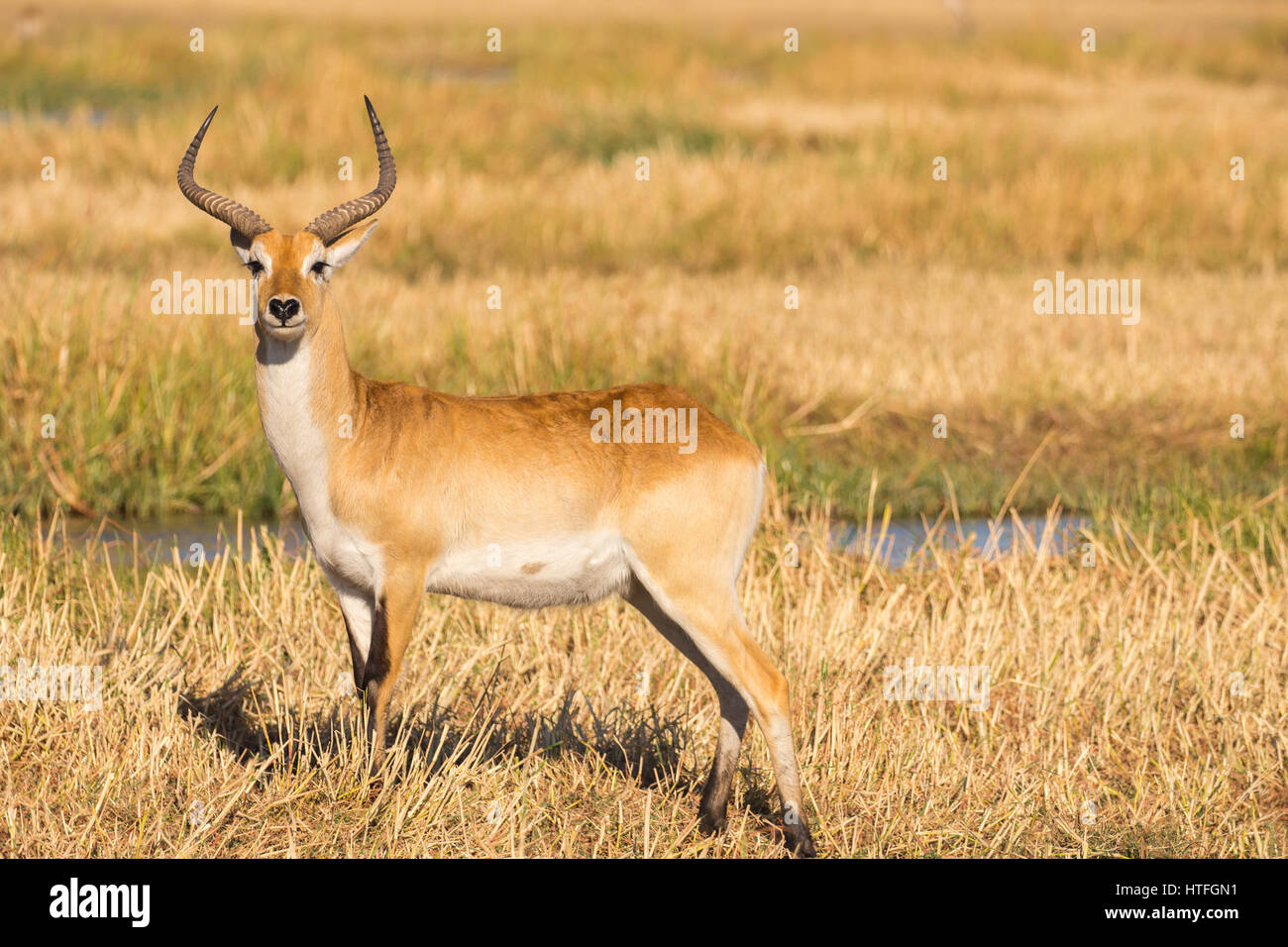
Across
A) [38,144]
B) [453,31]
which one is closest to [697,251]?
[38,144]

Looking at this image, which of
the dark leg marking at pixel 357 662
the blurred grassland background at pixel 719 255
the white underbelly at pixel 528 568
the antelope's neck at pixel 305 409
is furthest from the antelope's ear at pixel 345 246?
the blurred grassland background at pixel 719 255

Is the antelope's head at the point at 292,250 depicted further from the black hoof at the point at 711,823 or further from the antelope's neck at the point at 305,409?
the black hoof at the point at 711,823

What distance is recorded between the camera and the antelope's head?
4.68 metres

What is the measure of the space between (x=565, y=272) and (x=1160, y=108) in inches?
504

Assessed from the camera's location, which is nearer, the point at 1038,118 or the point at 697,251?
the point at 697,251

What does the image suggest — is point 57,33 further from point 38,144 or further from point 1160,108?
point 1160,108

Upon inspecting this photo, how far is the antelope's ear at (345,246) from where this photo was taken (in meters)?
4.88

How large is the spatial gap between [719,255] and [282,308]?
1127 cm

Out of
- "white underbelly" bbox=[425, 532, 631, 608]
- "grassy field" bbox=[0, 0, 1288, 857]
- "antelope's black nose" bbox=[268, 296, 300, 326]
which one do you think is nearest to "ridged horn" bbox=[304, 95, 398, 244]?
"antelope's black nose" bbox=[268, 296, 300, 326]

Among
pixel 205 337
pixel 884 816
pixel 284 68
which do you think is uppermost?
pixel 284 68

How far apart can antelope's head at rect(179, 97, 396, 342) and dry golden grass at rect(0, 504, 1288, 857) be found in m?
1.28

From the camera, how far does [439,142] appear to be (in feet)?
61.8

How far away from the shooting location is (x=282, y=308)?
15.2ft

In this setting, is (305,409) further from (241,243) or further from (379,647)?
(379,647)
